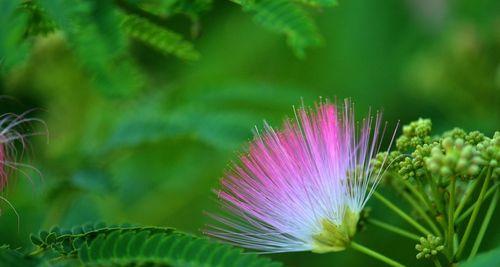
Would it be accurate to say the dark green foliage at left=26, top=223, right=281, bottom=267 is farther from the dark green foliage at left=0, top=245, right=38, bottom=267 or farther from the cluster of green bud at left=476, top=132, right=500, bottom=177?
the cluster of green bud at left=476, top=132, right=500, bottom=177

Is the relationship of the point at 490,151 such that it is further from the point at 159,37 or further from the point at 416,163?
the point at 159,37

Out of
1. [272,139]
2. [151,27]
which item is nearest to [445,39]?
[151,27]

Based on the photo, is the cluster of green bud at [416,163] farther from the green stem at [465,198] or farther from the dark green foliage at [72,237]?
the dark green foliage at [72,237]

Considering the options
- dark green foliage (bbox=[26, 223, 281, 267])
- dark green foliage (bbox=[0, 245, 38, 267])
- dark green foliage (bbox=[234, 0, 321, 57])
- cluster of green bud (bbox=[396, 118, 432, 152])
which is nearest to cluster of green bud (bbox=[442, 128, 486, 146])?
cluster of green bud (bbox=[396, 118, 432, 152])

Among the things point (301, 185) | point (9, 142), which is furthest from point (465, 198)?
point (9, 142)

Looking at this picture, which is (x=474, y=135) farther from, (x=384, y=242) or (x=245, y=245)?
(x=384, y=242)

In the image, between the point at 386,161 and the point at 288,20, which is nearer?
the point at 386,161
